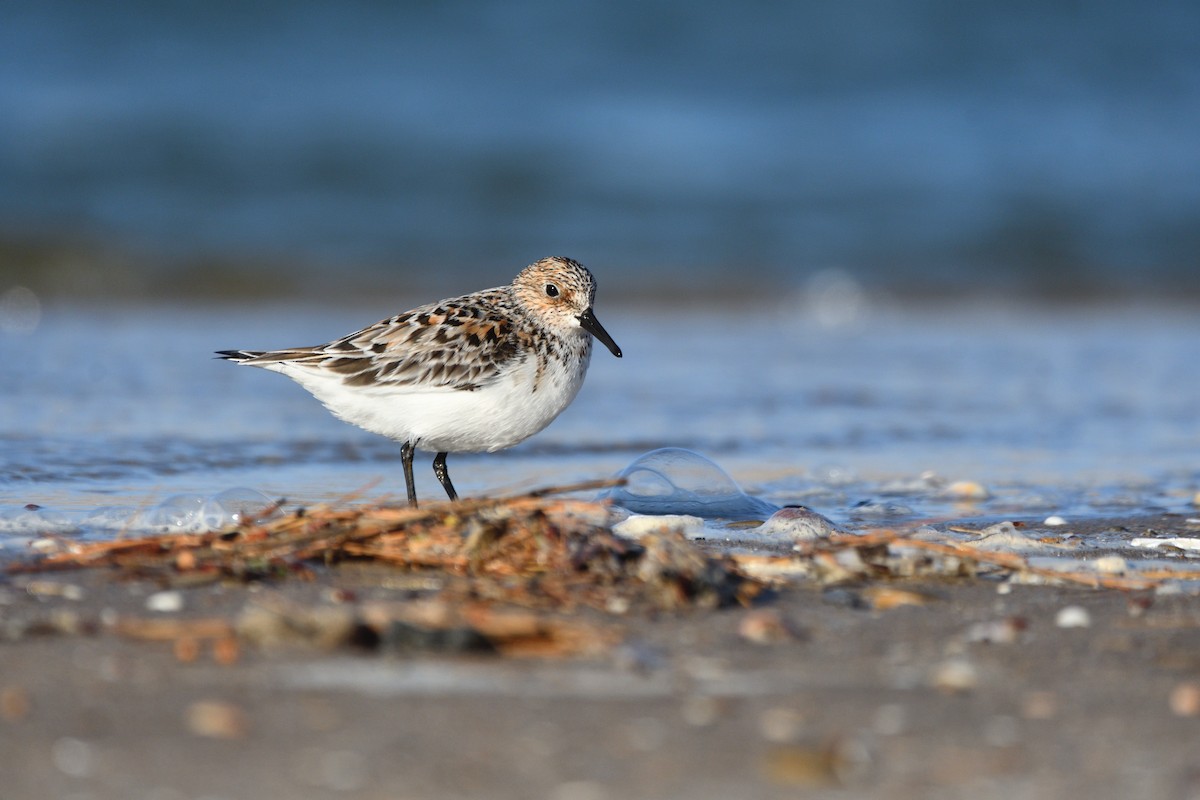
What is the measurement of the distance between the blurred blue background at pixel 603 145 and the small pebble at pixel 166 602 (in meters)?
10.00

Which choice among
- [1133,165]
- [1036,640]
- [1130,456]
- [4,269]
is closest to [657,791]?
[1036,640]

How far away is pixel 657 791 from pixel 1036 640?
121 centimetres

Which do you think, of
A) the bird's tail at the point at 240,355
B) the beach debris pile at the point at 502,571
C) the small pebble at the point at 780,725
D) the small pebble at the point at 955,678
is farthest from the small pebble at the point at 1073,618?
the bird's tail at the point at 240,355

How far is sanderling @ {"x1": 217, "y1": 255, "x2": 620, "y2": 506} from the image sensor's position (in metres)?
4.82

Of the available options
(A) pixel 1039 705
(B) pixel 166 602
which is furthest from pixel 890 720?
(B) pixel 166 602

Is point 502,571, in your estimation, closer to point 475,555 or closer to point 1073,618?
point 475,555

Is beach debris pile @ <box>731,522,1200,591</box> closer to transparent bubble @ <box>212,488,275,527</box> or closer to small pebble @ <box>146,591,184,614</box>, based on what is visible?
small pebble @ <box>146,591,184,614</box>

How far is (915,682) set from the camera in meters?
2.66

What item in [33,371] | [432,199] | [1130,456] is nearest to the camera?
[1130,456]

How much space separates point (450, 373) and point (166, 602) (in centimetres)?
184

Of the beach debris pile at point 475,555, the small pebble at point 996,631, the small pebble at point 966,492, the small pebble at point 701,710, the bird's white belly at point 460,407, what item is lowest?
the small pebble at point 701,710

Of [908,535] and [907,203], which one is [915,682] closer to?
[908,535]

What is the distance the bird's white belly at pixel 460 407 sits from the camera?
4797mm

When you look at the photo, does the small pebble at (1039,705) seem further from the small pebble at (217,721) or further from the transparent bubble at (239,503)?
the transparent bubble at (239,503)
